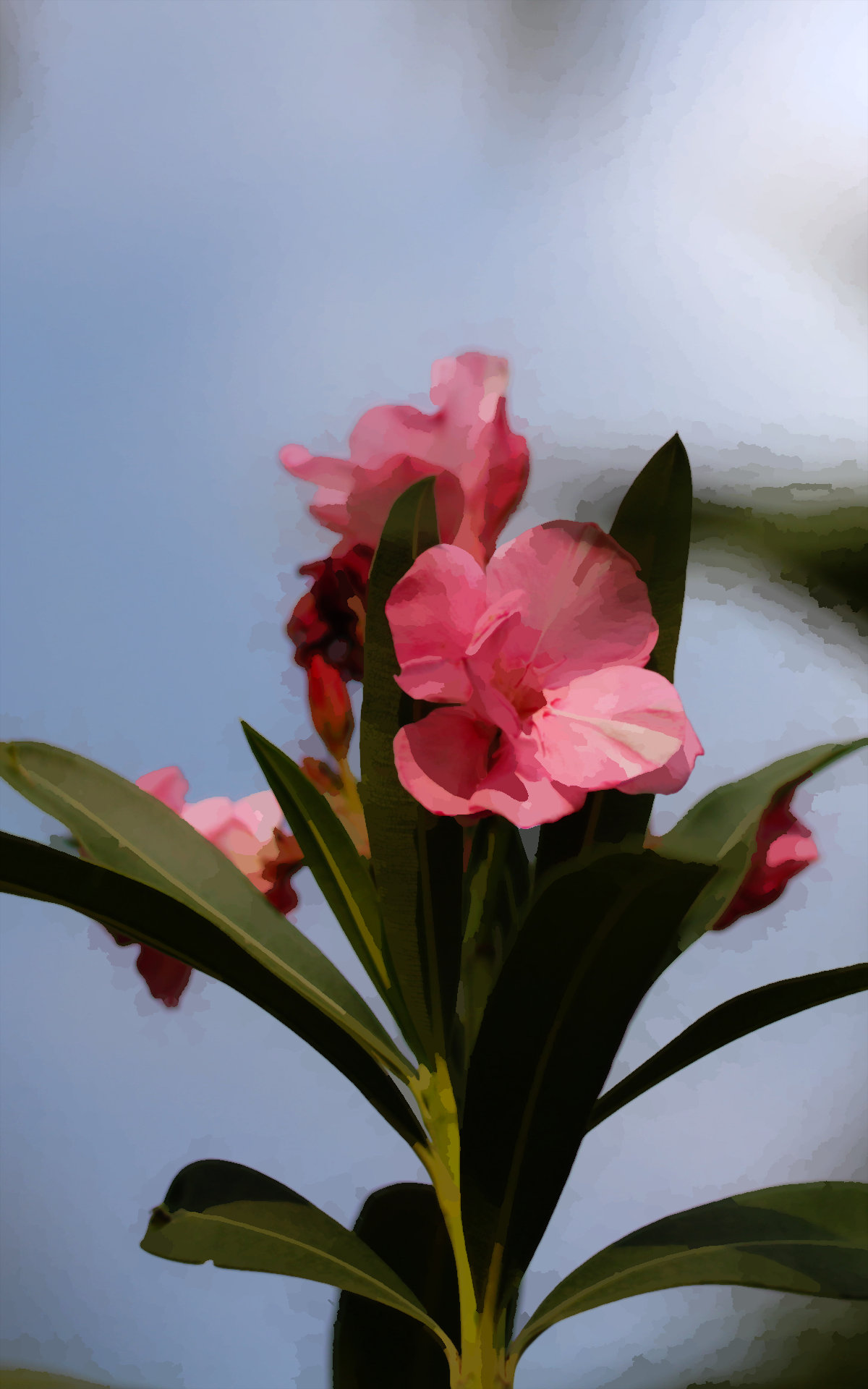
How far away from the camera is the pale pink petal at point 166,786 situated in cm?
63

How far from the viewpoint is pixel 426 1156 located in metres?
0.51

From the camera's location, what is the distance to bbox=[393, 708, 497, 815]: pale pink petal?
0.43 meters

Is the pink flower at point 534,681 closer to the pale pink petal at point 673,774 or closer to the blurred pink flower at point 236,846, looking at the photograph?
the pale pink petal at point 673,774

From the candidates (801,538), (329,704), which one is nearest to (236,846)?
(329,704)

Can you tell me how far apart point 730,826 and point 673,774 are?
0.14 m

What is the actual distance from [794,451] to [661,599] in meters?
0.73

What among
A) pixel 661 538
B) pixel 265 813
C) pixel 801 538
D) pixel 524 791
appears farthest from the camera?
pixel 801 538

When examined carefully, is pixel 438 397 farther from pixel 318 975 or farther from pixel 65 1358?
pixel 65 1358

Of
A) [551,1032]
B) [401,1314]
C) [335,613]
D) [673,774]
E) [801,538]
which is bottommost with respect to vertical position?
[401,1314]

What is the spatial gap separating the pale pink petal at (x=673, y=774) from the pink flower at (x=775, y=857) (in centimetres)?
14

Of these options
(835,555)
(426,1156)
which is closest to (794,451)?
(835,555)

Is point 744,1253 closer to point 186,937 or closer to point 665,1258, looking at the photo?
point 665,1258

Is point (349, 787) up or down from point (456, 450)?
down

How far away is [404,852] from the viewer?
49 centimetres
